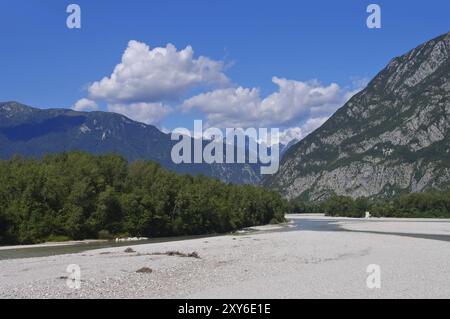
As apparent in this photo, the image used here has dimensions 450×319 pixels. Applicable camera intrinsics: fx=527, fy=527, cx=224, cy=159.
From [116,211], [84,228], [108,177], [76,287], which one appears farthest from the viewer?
[108,177]

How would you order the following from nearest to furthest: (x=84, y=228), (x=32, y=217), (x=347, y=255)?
(x=347, y=255) < (x=32, y=217) < (x=84, y=228)

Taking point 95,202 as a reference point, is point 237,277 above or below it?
below

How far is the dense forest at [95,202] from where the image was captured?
257ft

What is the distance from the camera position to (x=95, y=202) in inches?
3504

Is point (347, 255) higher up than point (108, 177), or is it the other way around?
point (108, 177)

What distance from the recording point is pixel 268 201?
173125 millimetres

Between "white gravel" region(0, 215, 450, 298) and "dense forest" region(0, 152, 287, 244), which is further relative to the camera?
"dense forest" region(0, 152, 287, 244)

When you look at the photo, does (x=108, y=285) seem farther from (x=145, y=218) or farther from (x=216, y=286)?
(x=145, y=218)

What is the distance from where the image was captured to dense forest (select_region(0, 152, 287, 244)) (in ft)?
257

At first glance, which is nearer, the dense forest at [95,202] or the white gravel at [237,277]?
the white gravel at [237,277]

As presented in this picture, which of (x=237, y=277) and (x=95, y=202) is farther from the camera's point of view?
(x=95, y=202)
